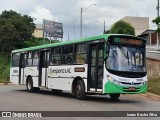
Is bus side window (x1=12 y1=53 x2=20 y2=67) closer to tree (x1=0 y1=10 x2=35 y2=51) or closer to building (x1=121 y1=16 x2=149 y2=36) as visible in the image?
tree (x1=0 y1=10 x2=35 y2=51)

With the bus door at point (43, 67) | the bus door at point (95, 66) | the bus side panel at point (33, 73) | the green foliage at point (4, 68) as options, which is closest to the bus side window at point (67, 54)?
the bus door at point (95, 66)

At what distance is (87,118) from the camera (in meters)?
12.8

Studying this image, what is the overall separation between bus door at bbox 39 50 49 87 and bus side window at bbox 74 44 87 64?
4.21m

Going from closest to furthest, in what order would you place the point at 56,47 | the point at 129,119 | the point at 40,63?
the point at 129,119 < the point at 56,47 < the point at 40,63

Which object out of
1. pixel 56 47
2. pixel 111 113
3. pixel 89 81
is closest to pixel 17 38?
pixel 56 47

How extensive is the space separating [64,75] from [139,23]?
87.7 m

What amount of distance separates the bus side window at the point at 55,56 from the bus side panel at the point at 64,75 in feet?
0.94

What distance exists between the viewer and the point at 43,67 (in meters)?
25.1

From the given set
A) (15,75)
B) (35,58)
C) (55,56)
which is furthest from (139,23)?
(55,56)

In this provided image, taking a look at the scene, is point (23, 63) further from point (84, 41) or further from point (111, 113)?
point (111, 113)

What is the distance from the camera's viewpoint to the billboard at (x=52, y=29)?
287 feet

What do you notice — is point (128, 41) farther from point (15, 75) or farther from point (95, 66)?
point (15, 75)

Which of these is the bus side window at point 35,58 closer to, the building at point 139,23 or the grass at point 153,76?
the grass at point 153,76

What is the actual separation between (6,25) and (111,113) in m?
51.6
